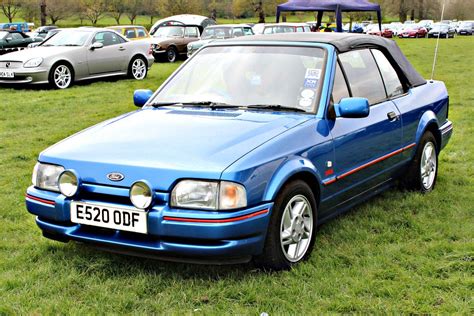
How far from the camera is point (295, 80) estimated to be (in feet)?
15.2

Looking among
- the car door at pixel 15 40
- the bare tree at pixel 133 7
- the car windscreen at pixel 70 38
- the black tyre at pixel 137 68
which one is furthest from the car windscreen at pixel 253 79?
the bare tree at pixel 133 7

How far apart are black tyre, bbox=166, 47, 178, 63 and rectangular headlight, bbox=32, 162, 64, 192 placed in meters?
20.0

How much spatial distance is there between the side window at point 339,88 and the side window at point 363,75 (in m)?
0.08

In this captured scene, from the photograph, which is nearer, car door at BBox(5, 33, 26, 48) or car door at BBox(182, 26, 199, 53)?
car door at BBox(182, 26, 199, 53)

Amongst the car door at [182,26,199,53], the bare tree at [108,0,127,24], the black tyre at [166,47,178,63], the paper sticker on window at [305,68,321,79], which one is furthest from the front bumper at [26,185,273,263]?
the bare tree at [108,0,127,24]

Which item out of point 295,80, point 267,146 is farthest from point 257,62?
point 267,146

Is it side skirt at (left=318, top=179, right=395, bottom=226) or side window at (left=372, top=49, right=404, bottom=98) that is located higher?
side window at (left=372, top=49, right=404, bottom=98)

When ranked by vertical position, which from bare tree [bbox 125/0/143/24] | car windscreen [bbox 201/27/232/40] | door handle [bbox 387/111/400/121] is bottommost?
bare tree [bbox 125/0/143/24]

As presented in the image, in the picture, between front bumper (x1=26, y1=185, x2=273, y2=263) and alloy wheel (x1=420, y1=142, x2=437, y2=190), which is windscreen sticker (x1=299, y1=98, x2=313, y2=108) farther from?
alloy wheel (x1=420, y1=142, x2=437, y2=190)

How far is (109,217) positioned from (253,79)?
1.62m

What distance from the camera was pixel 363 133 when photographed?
4.79 metres

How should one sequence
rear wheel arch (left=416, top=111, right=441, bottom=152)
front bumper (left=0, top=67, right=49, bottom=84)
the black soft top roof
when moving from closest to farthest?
the black soft top roof < rear wheel arch (left=416, top=111, right=441, bottom=152) < front bumper (left=0, top=67, right=49, bottom=84)

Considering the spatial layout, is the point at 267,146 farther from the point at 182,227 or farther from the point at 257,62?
the point at 257,62

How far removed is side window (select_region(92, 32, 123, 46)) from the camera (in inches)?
604
